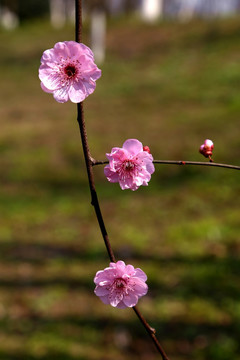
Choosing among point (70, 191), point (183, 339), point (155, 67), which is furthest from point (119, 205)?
point (155, 67)

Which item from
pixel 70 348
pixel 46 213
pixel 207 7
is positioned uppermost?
pixel 207 7

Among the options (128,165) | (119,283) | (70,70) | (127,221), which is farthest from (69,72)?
(127,221)

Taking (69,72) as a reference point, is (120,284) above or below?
below

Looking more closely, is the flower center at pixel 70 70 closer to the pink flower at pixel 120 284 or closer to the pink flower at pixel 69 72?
the pink flower at pixel 69 72

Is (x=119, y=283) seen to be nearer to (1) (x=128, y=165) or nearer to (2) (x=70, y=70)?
(1) (x=128, y=165)

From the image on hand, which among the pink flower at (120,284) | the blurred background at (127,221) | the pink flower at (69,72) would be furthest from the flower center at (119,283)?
the blurred background at (127,221)

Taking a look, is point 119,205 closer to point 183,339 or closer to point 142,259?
point 142,259
